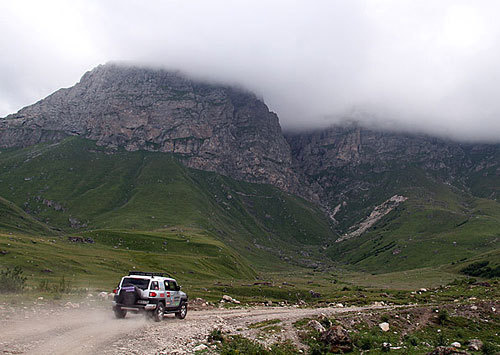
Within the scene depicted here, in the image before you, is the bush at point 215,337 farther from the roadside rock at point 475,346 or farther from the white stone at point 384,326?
the roadside rock at point 475,346

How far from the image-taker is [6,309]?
85.7 ft

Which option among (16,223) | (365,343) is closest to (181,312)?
(365,343)

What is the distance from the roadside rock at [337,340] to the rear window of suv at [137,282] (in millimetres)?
13804

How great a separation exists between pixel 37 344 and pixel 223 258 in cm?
14295

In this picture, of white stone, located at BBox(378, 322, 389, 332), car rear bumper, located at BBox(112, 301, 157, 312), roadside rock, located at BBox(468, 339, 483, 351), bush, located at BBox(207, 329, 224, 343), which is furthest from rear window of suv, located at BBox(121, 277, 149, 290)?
roadside rock, located at BBox(468, 339, 483, 351)

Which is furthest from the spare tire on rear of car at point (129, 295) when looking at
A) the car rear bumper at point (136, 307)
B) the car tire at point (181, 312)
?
the car tire at point (181, 312)

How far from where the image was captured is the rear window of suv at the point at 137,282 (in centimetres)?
2744

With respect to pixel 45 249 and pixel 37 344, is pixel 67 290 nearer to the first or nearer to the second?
pixel 37 344

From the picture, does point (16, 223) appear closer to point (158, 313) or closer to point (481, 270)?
point (158, 313)

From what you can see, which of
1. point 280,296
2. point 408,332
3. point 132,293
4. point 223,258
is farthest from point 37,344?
point 223,258

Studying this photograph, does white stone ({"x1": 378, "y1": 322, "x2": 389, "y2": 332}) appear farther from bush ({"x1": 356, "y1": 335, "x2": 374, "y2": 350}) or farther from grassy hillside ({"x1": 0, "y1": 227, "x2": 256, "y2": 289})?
grassy hillside ({"x1": 0, "y1": 227, "x2": 256, "y2": 289})

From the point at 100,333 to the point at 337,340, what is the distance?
584 inches

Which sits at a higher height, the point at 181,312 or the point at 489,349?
the point at 489,349

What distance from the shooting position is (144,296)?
2697 centimetres
